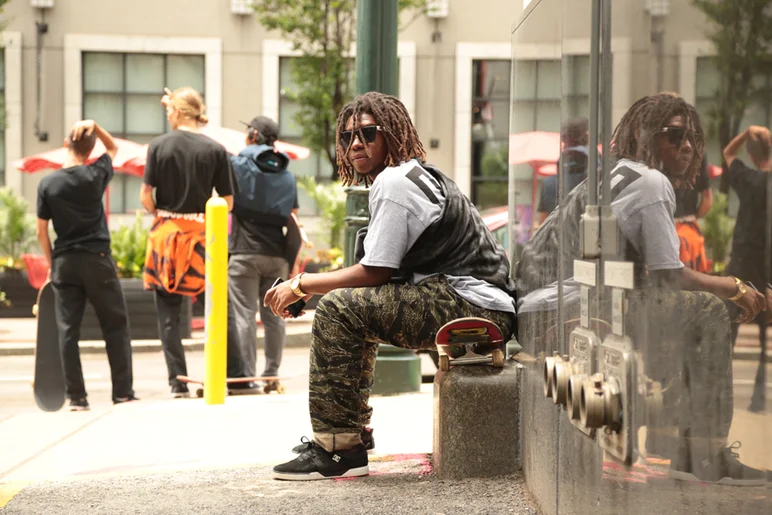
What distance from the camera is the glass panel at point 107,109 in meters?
21.0

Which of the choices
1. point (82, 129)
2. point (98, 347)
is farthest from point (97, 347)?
point (82, 129)

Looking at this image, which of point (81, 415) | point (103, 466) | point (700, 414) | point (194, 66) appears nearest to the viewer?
point (700, 414)

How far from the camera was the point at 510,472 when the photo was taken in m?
3.97

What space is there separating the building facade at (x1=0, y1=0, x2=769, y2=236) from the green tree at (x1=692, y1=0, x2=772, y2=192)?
1737cm

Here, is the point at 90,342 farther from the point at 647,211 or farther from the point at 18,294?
the point at 647,211

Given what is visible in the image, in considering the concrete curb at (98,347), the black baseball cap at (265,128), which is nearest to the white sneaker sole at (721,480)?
the black baseball cap at (265,128)

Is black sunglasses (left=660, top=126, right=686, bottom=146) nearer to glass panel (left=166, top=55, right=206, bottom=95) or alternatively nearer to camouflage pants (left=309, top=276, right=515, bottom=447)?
camouflage pants (left=309, top=276, right=515, bottom=447)

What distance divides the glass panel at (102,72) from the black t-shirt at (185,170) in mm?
14426

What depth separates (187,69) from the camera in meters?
21.1

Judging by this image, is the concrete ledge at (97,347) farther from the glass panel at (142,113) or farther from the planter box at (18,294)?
the glass panel at (142,113)

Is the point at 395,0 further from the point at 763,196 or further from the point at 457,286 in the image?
the point at 763,196

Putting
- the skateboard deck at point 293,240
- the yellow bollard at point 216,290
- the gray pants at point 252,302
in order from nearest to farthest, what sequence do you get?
the yellow bollard at point 216,290, the gray pants at point 252,302, the skateboard deck at point 293,240

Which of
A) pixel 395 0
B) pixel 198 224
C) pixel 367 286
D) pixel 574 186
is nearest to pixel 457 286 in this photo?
pixel 367 286

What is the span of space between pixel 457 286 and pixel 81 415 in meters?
2.85
